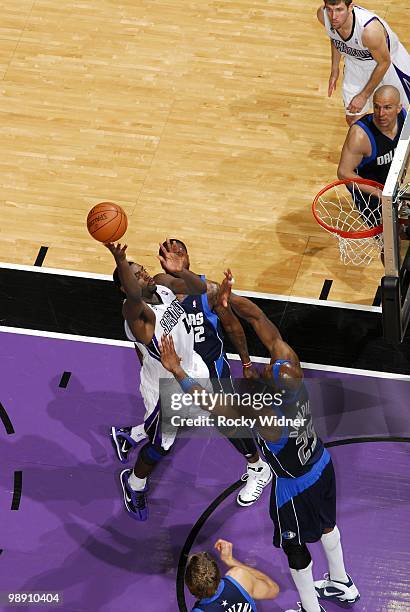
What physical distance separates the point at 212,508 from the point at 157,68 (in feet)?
17.6

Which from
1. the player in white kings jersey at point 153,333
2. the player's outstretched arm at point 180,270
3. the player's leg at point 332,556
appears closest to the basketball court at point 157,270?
the player's leg at point 332,556

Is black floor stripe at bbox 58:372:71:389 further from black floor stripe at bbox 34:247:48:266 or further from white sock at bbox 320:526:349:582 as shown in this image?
white sock at bbox 320:526:349:582

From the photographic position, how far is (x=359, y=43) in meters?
9.66

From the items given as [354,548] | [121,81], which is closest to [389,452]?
[354,548]

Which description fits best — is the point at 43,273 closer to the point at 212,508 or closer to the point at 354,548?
the point at 212,508

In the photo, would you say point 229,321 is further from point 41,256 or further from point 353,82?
point 353,82

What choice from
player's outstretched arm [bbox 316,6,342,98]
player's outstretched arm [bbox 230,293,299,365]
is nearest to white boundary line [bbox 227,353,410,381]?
player's outstretched arm [bbox 230,293,299,365]

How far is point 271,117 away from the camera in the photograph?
11.5 m

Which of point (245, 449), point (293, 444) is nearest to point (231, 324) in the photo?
point (245, 449)

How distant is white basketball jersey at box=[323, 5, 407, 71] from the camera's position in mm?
9570

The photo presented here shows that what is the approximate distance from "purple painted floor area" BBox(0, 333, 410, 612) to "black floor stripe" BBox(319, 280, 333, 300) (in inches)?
63.2

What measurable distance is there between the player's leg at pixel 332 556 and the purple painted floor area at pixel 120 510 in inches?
6.3

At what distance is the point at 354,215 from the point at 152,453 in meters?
3.34

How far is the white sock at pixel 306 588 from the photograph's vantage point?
7.43 meters
